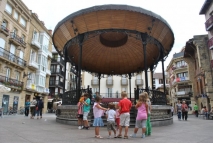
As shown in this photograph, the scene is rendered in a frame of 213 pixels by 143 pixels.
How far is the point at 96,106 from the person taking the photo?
6.43 metres

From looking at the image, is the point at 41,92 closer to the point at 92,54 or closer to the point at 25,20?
the point at 25,20

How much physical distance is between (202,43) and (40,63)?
3060cm

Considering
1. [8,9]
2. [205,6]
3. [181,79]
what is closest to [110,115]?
[8,9]

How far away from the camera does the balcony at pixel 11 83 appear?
85.4ft

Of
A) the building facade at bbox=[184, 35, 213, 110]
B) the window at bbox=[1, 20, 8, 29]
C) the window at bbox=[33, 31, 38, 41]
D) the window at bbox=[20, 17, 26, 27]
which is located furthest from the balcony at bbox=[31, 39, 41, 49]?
the building facade at bbox=[184, 35, 213, 110]

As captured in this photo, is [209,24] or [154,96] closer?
[154,96]

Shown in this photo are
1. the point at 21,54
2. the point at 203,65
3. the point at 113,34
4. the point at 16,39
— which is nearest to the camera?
the point at 113,34

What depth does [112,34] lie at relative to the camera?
14062 millimetres

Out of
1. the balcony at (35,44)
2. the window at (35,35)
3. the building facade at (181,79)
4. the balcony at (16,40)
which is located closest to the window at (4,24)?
the balcony at (16,40)

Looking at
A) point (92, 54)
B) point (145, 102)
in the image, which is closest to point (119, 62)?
point (92, 54)

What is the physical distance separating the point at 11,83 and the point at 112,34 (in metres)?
20.9

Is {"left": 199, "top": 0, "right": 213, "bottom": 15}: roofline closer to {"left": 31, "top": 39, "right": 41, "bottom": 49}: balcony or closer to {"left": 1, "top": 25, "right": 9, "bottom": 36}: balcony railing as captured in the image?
{"left": 31, "top": 39, "right": 41, "bottom": 49}: balcony

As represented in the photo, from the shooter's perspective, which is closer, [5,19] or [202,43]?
[5,19]

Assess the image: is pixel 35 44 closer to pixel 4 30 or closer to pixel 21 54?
pixel 21 54
